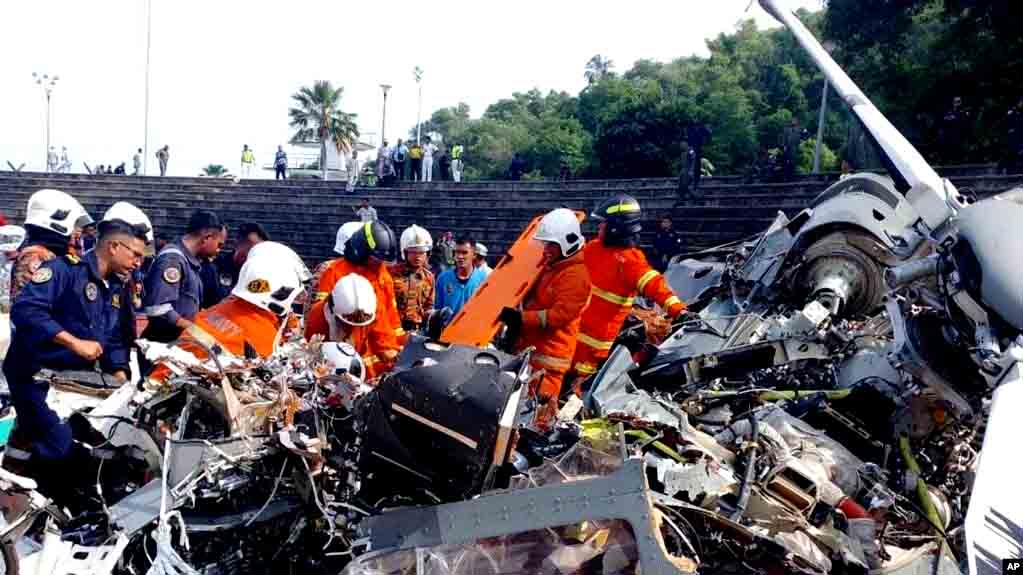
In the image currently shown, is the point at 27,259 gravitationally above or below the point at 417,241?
below

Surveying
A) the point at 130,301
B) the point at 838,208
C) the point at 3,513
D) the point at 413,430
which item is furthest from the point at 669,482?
the point at 838,208

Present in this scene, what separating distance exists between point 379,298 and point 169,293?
1.25 meters

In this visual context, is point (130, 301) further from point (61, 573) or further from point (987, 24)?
point (987, 24)

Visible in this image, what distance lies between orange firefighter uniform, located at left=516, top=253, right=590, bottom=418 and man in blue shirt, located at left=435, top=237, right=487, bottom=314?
7.83ft

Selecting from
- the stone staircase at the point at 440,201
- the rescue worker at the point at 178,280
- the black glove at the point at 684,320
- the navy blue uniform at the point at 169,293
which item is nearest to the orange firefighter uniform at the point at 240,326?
the rescue worker at the point at 178,280

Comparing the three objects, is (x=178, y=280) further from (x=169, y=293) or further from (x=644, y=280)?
(x=644, y=280)

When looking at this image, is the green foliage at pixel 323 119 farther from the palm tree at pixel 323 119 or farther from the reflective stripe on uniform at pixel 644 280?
the reflective stripe on uniform at pixel 644 280

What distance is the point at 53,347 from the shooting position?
12.7ft

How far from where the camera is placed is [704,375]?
554 cm

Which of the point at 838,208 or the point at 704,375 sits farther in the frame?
the point at 838,208

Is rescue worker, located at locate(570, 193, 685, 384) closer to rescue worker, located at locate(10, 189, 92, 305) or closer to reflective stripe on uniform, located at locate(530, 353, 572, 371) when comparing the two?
reflective stripe on uniform, located at locate(530, 353, 572, 371)

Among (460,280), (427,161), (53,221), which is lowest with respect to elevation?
(460,280)

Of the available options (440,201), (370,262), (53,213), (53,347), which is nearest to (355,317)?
(370,262)

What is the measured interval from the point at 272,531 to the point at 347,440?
0.44 meters
